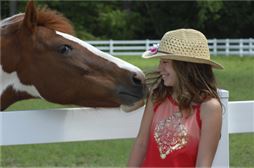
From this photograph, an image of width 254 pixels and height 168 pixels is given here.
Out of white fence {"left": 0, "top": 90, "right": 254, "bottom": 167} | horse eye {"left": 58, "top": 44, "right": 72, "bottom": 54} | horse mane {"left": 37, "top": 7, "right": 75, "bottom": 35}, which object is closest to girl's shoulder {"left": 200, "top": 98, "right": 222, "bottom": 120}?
white fence {"left": 0, "top": 90, "right": 254, "bottom": 167}

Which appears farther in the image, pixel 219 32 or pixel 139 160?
pixel 219 32

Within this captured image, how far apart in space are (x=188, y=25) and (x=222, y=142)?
1322 inches

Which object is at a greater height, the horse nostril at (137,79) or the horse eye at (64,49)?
the horse eye at (64,49)

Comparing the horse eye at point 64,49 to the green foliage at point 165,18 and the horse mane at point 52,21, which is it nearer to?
the horse mane at point 52,21

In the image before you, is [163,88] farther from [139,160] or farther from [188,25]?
[188,25]

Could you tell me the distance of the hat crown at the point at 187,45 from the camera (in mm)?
2523

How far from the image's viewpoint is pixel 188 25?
36.2 m

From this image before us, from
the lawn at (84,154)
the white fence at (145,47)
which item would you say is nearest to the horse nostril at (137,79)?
the lawn at (84,154)

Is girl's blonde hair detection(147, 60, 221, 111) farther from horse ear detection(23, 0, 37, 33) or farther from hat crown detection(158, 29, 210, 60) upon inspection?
horse ear detection(23, 0, 37, 33)

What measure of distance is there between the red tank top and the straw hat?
22 cm

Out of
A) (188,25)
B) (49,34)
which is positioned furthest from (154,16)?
(49,34)

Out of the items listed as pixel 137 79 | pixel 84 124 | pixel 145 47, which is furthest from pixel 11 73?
pixel 145 47

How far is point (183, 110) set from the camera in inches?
99.3

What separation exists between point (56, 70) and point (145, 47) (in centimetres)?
2590
